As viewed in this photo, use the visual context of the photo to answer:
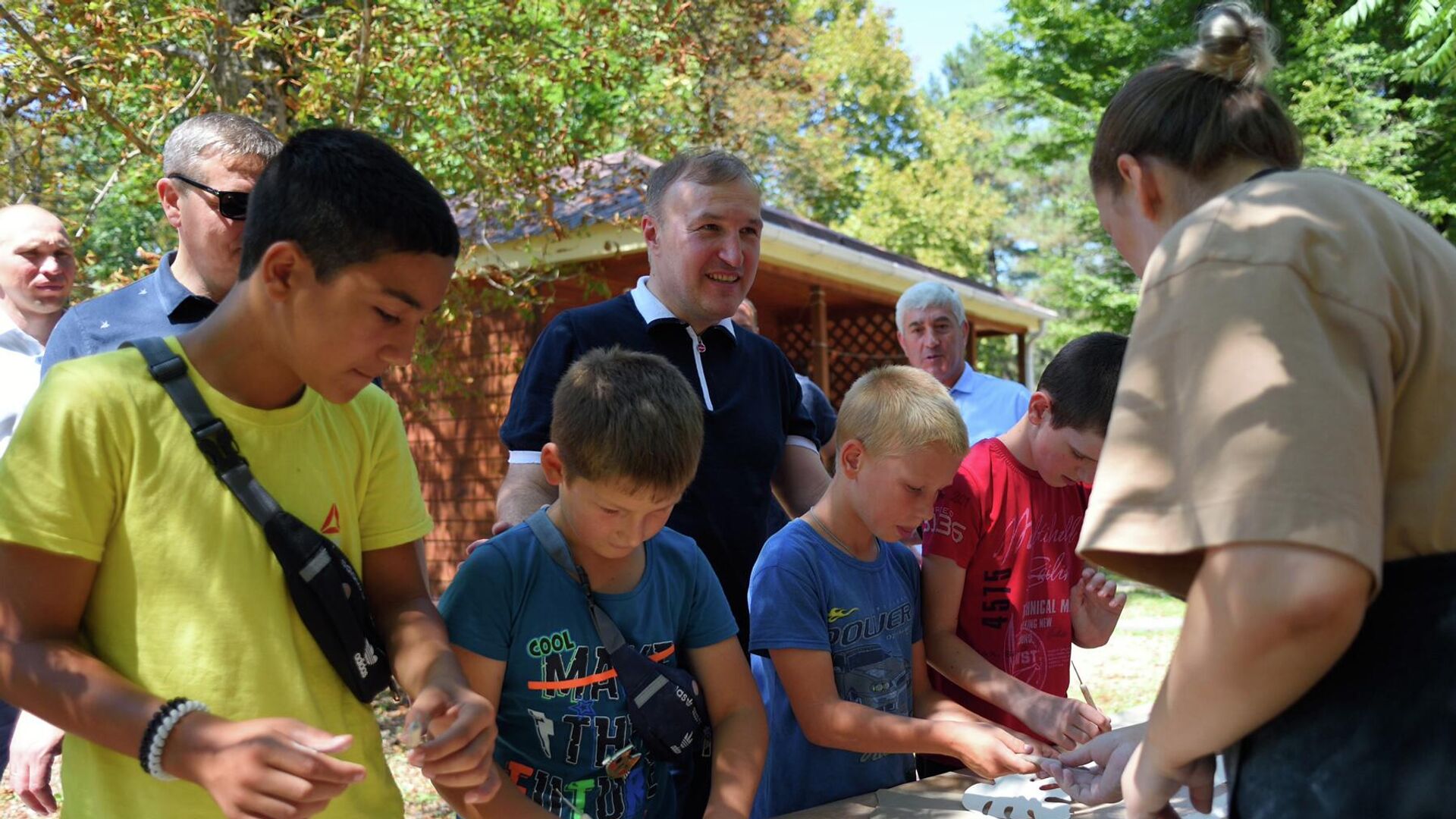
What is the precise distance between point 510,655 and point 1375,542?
4.89 ft

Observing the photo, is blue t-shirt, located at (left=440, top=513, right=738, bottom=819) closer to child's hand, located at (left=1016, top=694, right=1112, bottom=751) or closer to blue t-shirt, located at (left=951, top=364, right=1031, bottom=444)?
child's hand, located at (left=1016, top=694, right=1112, bottom=751)

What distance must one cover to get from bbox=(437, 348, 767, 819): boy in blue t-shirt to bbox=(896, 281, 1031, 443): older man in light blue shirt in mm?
3561

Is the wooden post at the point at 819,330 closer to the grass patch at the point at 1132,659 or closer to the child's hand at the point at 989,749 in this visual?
the grass patch at the point at 1132,659

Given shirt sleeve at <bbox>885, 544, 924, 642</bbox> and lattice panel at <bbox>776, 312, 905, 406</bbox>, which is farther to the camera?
lattice panel at <bbox>776, 312, 905, 406</bbox>

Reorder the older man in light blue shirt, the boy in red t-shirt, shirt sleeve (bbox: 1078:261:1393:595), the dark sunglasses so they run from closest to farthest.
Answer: shirt sleeve (bbox: 1078:261:1393:595) → the dark sunglasses → the boy in red t-shirt → the older man in light blue shirt

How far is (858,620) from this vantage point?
281 centimetres

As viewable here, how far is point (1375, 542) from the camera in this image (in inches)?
48.2

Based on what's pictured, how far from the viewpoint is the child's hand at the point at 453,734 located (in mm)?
1670

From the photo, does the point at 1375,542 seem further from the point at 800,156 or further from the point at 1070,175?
the point at 1070,175

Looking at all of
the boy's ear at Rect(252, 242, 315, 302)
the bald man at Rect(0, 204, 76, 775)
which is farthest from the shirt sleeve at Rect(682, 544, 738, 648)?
the bald man at Rect(0, 204, 76, 775)

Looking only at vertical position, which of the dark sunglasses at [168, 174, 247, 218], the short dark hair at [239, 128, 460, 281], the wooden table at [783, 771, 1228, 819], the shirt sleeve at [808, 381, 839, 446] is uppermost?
the short dark hair at [239, 128, 460, 281]

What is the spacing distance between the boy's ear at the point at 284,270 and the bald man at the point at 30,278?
8.28 ft

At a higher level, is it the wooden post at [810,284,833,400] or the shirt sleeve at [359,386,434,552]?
the shirt sleeve at [359,386,434,552]

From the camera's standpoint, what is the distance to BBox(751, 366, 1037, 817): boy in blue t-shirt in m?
2.63
